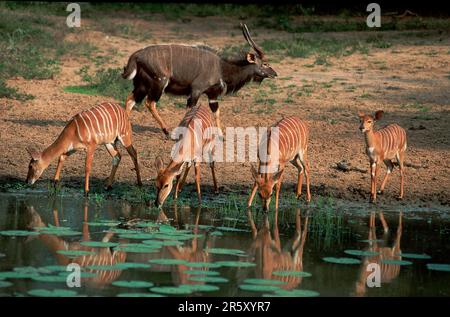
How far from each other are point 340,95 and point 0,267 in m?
7.22

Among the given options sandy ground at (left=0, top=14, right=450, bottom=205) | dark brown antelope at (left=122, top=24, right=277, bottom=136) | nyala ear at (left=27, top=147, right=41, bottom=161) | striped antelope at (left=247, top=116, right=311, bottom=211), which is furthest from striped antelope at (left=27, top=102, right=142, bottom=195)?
dark brown antelope at (left=122, top=24, right=277, bottom=136)

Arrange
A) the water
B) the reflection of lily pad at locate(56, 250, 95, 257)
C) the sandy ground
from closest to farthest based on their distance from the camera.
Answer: the water → the reflection of lily pad at locate(56, 250, 95, 257) → the sandy ground

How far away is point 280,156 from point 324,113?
11.1 ft

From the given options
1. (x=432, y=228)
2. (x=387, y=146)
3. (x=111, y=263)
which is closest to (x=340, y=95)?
(x=387, y=146)

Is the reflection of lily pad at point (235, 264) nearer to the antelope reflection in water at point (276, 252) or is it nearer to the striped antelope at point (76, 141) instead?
Result: the antelope reflection in water at point (276, 252)

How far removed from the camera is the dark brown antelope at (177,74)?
476 inches

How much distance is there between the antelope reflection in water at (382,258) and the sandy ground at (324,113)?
1432 mm

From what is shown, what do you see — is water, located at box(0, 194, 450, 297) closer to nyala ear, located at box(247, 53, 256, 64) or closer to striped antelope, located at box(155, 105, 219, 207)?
striped antelope, located at box(155, 105, 219, 207)

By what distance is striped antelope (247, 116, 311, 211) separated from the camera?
930 cm

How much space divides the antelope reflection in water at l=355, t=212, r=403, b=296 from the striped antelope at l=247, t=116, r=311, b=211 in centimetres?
91

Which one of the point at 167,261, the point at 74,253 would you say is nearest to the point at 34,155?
the point at 74,253

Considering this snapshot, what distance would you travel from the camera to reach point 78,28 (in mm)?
17078
